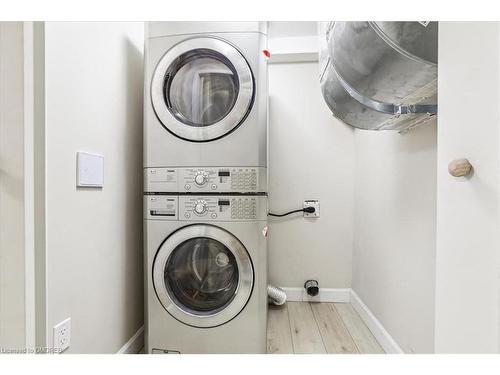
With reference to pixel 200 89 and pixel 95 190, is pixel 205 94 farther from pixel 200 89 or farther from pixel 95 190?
pixel 95 190

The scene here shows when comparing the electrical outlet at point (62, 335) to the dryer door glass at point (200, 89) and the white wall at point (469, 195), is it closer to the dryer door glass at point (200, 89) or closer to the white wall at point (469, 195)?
the dryer door glass at point (200, 89)

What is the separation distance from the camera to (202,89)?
1.31m

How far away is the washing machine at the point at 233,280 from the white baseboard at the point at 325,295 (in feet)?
2.86

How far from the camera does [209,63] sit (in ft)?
4.25

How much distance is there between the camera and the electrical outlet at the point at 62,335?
0.87 metres

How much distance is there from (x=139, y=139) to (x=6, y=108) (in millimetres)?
668

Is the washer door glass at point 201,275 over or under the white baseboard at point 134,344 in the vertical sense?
over

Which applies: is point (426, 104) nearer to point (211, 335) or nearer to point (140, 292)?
point (211, 335)

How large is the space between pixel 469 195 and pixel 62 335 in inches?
49.6

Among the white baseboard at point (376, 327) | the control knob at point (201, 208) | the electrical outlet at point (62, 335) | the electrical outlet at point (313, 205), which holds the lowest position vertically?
the white baseboard at point (376, 327)

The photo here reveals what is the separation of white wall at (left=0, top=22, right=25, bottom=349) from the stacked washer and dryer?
520 mm

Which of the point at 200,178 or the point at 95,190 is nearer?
the point at 95,190

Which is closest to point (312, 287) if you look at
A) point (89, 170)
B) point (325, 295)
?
point (325, 295)

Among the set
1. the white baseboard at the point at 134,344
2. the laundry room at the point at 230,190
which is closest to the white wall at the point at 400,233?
A: the laundry room at the point at 230,190
